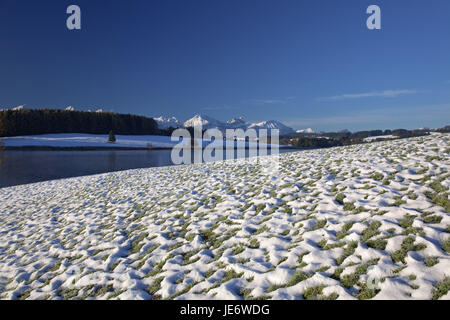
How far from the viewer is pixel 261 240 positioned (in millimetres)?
6918

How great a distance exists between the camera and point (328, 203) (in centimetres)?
848

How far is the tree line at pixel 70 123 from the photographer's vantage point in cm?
12603

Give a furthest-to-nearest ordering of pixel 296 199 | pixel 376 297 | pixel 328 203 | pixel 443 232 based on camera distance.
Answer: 1. pixel 296 199
2. pixel 328 203
3. pixel 443 232
4. pixel 376 297

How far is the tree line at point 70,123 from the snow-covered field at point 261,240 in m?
148

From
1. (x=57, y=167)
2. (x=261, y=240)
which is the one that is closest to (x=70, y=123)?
(x=57, y=167)

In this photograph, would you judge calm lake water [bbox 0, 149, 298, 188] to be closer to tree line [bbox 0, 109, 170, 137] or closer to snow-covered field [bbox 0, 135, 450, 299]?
snow-covered field [bbox 0, 135, 450, 299]

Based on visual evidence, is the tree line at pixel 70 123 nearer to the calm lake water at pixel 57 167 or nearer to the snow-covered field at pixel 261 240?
the calm lake water at pixel 57 167

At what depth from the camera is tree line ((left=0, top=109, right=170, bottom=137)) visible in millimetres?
126025

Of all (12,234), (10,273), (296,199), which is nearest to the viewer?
(10,273)

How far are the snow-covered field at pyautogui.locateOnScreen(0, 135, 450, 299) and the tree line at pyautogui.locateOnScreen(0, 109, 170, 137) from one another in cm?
14820

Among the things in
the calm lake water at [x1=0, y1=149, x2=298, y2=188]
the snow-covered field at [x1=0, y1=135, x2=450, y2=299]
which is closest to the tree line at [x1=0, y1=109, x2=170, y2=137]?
the calm lake water at [x1=0, y1=149, x2=298, y2=188]
